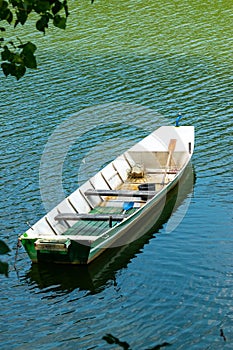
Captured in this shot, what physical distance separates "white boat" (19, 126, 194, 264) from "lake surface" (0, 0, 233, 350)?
0.56 meters

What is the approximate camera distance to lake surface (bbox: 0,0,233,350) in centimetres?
1777

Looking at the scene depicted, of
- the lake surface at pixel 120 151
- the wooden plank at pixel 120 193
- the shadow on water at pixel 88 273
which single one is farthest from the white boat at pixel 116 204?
the lake surface at pixel 120 151

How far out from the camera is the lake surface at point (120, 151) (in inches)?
699

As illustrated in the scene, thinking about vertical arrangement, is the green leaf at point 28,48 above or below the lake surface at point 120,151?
above

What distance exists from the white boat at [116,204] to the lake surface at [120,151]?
1.84 feet

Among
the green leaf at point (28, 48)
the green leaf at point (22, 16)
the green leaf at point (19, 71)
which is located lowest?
the green leaf at point (19, 71)

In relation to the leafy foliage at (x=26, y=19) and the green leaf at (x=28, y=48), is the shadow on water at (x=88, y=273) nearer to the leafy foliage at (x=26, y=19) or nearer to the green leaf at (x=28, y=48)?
the leafy foliage at (x=26, y=19)

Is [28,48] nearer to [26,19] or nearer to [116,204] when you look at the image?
[26,19]

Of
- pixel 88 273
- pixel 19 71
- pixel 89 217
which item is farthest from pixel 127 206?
pixel 19 71

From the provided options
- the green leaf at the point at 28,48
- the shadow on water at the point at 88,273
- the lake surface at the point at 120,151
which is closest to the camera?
the green leaf at the point at 28,48

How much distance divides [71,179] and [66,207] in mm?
3796

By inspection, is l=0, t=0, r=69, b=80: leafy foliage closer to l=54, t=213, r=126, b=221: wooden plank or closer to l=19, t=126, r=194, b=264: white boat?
l=19, t=126, r=194, b=264: white boat

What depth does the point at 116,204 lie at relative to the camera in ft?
80.3

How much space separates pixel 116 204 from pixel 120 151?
517cm
